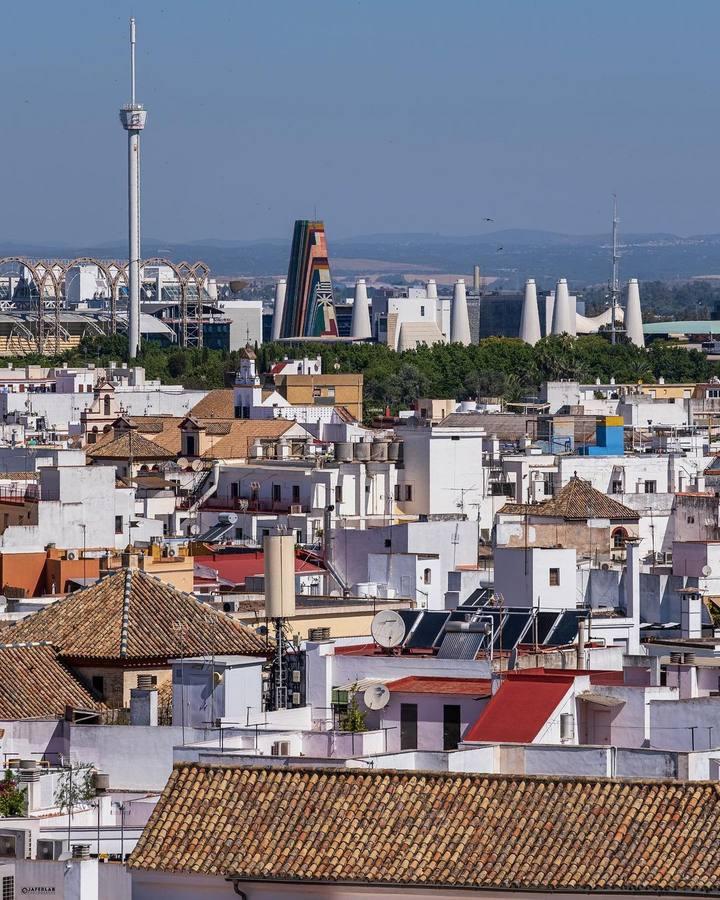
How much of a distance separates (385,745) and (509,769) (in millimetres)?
2206

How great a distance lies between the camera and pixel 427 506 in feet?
153

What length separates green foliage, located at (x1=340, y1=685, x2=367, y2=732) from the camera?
59.2 feet

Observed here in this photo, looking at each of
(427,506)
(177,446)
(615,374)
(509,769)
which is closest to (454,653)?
(509,769)

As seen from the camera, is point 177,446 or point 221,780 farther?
point 177,446

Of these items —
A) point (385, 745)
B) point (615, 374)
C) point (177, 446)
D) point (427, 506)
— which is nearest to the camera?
point (385, 745)

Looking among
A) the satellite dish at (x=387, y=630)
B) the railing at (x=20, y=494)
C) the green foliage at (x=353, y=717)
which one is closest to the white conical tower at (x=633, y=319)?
the railing at (x=20, y=494)

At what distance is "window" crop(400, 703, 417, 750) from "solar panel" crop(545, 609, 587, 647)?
348cm

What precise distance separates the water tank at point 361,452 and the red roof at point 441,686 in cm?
2705

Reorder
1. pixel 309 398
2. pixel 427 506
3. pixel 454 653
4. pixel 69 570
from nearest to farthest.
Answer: pixel 454 653 → pixel 69 570 → pixel 427 506 → pixel 309 398

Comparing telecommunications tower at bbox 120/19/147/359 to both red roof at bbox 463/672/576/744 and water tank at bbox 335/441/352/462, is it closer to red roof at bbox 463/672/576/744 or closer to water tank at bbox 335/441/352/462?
water tank at bbox 335/441/352/462

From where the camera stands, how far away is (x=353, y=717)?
59.9 feet

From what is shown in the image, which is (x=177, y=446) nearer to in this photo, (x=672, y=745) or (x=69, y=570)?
(x=69, y=570)

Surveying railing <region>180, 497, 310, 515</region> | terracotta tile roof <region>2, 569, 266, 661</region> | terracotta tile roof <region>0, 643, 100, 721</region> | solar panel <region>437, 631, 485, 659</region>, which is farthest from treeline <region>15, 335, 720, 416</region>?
terracotta tile roof <region>0, 643, 100, 721</region>

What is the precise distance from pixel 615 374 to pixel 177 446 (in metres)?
50.9
